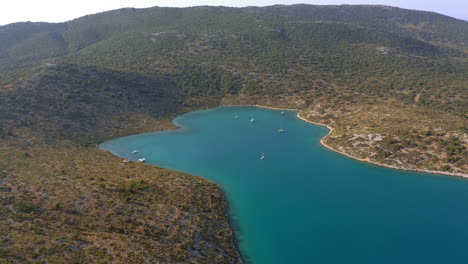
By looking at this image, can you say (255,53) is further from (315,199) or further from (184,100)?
(315,199)

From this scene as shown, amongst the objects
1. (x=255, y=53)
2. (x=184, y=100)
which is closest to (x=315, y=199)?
(x=184, y=100)

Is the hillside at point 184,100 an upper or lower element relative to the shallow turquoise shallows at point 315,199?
upper

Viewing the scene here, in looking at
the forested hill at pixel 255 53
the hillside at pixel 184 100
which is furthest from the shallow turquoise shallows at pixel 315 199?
the forested hill at pixel 255 53

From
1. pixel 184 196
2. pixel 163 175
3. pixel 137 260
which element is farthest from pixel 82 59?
pixel 137 260

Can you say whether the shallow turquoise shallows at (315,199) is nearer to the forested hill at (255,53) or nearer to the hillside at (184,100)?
the hillside at (184,100)

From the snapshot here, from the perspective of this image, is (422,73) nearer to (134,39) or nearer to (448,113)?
(448,113)

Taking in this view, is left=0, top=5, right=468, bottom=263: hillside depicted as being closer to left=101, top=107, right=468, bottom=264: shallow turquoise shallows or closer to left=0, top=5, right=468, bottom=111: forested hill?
left=0, top=5, right=468, bottom=111: forested hill

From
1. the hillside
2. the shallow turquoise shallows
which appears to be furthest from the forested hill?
the shallow turquoise shallows
